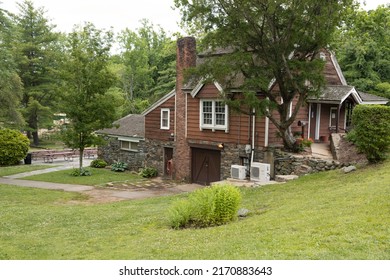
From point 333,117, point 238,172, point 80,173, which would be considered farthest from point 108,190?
point 333,117

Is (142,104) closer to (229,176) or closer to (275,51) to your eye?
(229,176)

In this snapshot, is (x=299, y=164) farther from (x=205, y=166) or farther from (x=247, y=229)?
(x=247, y=229)

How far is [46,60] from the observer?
1752 inches

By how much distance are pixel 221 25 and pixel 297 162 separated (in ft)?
22.8

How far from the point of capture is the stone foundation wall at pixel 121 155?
26.3m

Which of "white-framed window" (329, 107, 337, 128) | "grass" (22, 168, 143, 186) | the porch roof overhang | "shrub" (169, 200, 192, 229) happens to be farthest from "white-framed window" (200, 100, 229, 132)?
"shrub" (169, 200, 192, 229)

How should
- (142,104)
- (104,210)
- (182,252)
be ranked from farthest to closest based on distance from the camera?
(142,104) < (104,210) < (182,252)

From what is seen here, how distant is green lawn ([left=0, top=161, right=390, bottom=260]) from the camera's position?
639cm

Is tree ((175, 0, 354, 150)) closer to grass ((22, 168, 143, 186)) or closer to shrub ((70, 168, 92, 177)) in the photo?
grass ((22, 168, 143, 186))

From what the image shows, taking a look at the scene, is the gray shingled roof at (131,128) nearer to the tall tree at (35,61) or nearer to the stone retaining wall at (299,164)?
the stone retaining wall at (299,164)

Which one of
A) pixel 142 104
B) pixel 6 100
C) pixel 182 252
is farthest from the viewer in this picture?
pixel 142 104

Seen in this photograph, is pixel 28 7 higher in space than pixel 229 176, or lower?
higher

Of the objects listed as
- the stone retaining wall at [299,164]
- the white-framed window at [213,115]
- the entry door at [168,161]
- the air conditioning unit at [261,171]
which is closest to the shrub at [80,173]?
the entry door at [168,161]

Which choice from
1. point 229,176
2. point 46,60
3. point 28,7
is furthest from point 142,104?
point 229,176
